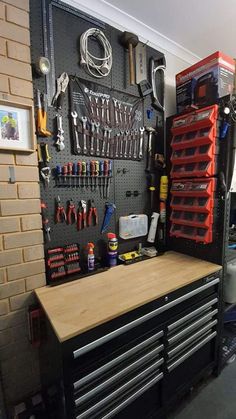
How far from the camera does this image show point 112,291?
1089mm

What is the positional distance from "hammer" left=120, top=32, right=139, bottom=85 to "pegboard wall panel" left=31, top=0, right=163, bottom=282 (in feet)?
0.10

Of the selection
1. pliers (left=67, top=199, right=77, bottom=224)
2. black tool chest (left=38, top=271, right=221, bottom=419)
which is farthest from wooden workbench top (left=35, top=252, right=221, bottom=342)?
pliers (left=67, top=199, right=77, bottom=224)

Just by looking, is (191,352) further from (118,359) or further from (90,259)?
(90,259)

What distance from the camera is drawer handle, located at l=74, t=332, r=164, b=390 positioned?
823mm

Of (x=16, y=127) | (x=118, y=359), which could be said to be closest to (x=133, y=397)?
(x=118, y=359)

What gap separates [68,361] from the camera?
785 mm

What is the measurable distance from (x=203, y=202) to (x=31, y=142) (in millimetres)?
1111

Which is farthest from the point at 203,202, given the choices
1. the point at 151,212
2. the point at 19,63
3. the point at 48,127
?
the point at 19,63

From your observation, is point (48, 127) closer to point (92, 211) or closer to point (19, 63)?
point (19, 63)

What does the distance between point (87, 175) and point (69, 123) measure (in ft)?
1.11

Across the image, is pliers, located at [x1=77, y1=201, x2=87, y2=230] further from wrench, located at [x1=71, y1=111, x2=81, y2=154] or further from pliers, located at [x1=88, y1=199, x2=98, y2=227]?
wrench, located at [x1=71, y1=111, x2=81, y2=154]

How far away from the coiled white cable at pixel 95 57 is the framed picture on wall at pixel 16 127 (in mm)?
557

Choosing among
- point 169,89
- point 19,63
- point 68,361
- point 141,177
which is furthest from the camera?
point 169,89

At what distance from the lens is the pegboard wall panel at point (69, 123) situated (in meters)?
1.20
